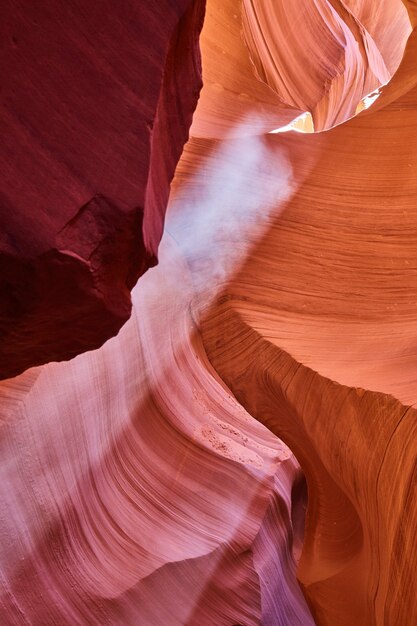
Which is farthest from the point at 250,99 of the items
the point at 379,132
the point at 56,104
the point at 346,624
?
the point at 346,624

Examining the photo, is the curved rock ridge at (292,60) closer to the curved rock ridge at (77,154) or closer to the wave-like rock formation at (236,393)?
the wave-like rock formation at (236,393)

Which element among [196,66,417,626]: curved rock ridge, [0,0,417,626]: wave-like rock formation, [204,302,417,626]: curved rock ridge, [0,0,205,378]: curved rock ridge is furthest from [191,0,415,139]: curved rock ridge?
[0,0,205,378]: curved rock ridge

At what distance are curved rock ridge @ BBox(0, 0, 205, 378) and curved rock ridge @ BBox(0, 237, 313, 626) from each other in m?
0.81

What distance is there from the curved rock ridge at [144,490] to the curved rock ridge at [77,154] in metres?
0.81

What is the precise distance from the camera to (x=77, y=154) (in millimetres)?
1137

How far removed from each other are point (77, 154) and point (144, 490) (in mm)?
1499

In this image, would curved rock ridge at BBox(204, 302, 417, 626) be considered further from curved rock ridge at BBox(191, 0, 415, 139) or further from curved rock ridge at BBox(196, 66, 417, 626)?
curved rock ridge at BBox(191, 0, 415, 139)

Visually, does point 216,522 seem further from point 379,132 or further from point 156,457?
point 379,132

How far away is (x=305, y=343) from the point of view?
213cm

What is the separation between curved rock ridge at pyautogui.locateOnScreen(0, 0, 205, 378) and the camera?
1092 millimetres

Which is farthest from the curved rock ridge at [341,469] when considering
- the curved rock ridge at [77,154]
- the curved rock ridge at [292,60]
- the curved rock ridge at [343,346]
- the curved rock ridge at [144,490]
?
the curved rock ridge at [77,154]

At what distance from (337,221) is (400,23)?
2.08 metres

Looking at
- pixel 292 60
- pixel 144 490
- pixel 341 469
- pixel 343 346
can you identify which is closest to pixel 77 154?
pixel 343 346

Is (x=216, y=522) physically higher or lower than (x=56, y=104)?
lower
